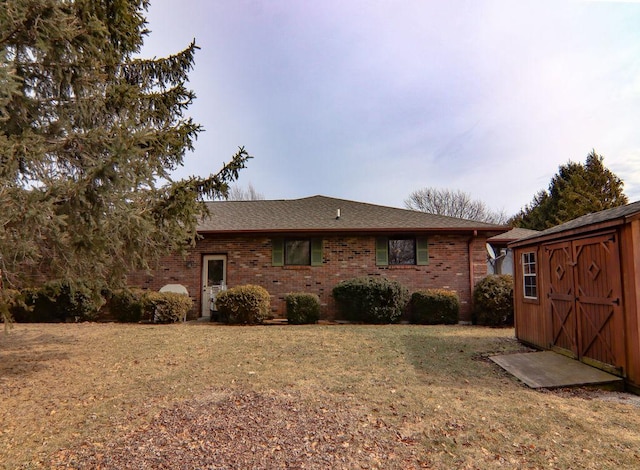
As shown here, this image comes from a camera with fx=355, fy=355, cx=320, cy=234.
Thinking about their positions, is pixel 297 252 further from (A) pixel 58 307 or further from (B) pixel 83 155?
(B) pixel 83 155

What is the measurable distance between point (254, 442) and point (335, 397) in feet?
4.52

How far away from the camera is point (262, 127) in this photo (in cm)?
1348

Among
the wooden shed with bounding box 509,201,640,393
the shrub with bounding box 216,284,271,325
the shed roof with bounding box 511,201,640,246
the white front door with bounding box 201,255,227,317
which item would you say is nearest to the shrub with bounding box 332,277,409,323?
the shrub with bounding box 216,284,271,325

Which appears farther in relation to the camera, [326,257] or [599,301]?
[326,257]

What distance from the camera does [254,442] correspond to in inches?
129

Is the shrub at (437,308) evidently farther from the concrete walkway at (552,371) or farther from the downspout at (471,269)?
the concrete walkway at (552,371)

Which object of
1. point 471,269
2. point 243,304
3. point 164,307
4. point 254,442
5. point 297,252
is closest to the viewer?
point 254,442

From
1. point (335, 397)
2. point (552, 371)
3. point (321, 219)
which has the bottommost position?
point (335, 397)

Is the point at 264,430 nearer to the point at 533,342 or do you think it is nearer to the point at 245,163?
the point at 245,163

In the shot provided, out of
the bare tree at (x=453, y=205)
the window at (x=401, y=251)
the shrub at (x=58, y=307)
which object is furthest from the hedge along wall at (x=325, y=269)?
the bare tree at (x=453, y=205)

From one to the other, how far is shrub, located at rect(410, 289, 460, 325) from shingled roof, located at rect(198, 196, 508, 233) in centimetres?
218

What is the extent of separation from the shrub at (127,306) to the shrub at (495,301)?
10.4 metres

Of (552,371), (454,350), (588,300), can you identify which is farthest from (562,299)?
(454,350)

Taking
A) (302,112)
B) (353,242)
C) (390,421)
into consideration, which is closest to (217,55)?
(302,112)
